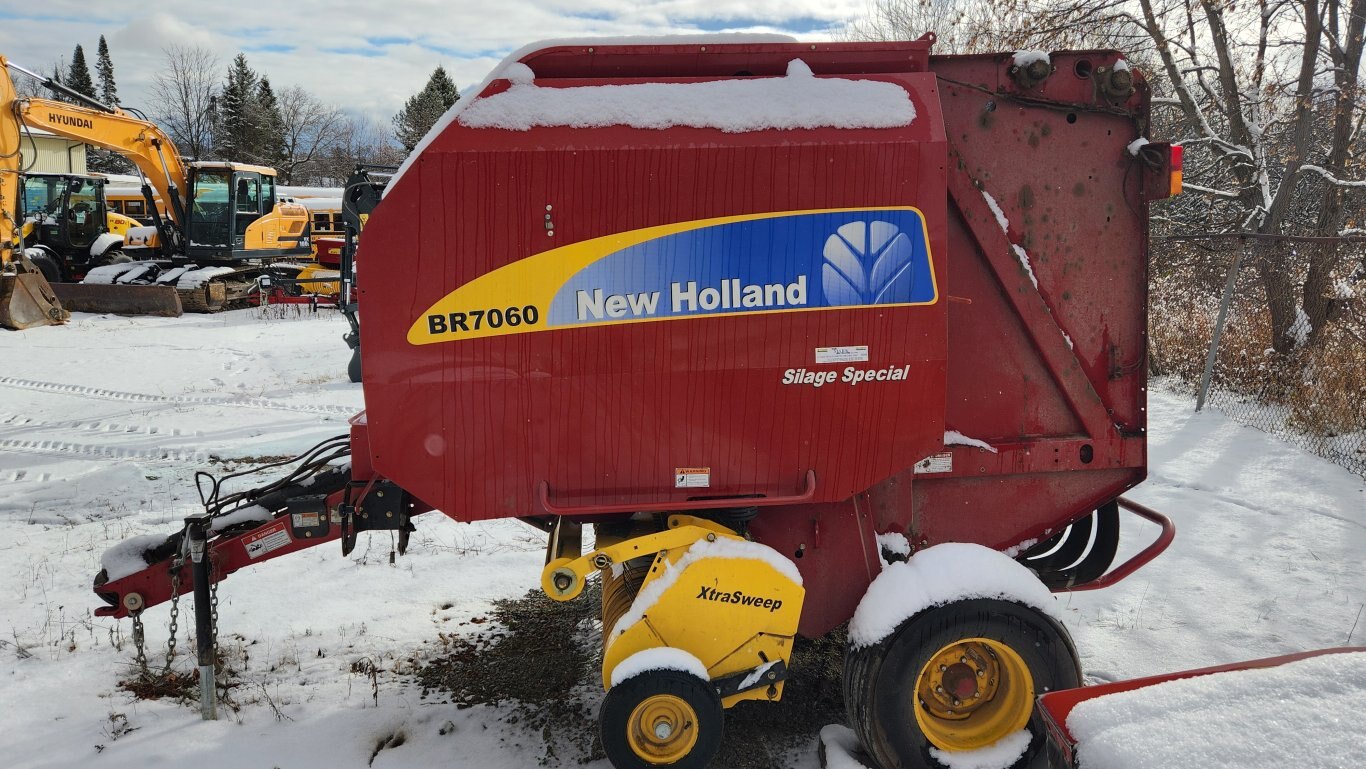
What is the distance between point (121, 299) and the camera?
1733 centimetres

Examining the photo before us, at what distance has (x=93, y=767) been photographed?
3.44 meters

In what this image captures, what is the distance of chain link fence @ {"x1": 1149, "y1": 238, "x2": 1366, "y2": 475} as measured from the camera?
824 cm

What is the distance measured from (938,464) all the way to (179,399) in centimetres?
977

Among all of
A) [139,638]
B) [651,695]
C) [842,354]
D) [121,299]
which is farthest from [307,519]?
[121,299]

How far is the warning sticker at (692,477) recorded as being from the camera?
10.7 feet

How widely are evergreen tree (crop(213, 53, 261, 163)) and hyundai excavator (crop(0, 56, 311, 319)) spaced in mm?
35437

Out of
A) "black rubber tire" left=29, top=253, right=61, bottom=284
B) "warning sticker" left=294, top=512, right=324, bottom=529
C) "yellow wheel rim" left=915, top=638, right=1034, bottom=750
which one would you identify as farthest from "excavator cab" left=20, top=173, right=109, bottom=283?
"yellow wheel rim" left=915, top=638, right=1034, bottom=750

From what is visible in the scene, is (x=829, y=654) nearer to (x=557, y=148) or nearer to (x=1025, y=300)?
(x=1025, y=300)

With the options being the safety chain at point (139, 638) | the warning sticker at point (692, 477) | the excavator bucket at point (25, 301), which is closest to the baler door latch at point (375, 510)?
the safety chain at point (139, 638)

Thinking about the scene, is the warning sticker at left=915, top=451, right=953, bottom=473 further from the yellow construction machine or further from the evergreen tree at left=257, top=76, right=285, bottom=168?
the evergreen tree at left=257, top=76, right=285, bottom=168

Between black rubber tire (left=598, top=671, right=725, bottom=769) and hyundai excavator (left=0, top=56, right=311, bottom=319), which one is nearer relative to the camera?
black rubber tire (left=598, top=671, right=725, bottom=769)

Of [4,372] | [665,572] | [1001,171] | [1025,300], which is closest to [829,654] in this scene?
[665,572]

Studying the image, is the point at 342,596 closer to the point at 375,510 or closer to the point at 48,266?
the point at 375,510

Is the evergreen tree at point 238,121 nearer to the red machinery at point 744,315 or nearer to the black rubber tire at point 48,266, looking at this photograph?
the black rubber tire at point 48,266
